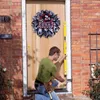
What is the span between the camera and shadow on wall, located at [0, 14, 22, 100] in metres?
8.98

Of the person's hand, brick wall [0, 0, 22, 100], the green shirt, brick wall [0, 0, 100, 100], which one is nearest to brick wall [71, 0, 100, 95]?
brick wall [0, 0, 100, 100]

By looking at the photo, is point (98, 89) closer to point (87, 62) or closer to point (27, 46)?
point (87, 62)

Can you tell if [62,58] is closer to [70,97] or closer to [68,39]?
[68,39]

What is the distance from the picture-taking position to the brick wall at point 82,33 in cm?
922

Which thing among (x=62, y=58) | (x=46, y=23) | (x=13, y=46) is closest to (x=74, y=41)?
(x=62, y=58)

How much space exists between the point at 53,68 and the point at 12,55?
9.16ft

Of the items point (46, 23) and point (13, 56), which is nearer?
point (13, 56)

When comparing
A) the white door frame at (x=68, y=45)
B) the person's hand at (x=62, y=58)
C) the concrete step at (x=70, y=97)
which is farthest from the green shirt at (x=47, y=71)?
the person's hand at (x=62, y=58)

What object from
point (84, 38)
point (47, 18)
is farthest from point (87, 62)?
point (47, 18)

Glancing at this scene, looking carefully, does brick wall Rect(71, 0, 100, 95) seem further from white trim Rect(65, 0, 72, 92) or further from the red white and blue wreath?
the red white and blue wreath

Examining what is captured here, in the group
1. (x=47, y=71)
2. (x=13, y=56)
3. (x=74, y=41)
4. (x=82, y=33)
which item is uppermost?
(x=82, y=33)

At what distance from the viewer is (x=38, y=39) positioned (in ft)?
30.5

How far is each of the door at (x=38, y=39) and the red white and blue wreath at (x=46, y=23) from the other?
0.08m

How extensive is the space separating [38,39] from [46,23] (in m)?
0.45
